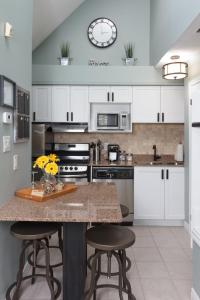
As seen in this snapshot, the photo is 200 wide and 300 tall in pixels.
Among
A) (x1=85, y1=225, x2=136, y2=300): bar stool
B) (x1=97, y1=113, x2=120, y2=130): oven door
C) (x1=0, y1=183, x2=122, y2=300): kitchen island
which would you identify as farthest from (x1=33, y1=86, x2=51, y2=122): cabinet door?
(x1=85, y1=225, x2=136, y2=300): bar stool

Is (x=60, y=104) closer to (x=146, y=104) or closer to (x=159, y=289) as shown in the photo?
(x=146, y=104)

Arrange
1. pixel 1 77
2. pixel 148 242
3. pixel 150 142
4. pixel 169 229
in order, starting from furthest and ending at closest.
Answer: pixel 150 142
pixel 169 229
pixel 148 242
pixel 1 77

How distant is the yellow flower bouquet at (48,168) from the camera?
2219mm

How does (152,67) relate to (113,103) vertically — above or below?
above

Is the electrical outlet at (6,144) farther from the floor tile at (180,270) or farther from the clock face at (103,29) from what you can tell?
the clock face at (103,29)

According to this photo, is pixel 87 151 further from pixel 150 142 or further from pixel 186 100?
pixel 186 100

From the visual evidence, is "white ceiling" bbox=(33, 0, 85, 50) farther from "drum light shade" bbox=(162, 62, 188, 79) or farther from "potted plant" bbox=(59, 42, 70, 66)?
"drum light shade" bbox=(162, 62, 188, 79)

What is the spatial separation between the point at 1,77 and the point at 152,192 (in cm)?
288

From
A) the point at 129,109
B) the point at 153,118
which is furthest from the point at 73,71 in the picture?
the point at 153,118

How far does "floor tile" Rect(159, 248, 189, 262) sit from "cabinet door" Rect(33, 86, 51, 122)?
103 inches

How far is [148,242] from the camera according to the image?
3.49 metres

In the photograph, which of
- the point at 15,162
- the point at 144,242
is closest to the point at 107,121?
the point at 144,242

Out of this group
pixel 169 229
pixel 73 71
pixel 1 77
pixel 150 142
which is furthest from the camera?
pixel 150 142

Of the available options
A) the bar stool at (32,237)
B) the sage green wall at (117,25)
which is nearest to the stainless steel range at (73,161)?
the sage green wall at (117,25)
